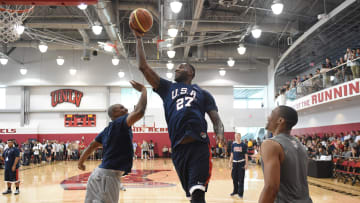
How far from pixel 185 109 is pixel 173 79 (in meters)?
21.0

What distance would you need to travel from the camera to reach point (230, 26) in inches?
721

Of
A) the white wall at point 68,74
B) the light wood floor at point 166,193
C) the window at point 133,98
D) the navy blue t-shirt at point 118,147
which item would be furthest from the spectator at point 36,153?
the navy blue t-shirt at point 118,147

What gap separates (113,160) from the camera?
14.2 feet

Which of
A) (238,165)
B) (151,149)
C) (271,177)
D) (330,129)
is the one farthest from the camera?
(151,149)

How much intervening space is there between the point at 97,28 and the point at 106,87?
1539 cm

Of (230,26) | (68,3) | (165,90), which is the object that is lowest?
(165,90)

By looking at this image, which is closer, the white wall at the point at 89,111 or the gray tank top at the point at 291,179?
the gray tank top at the point at 291,179

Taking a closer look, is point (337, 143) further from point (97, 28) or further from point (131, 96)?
point (131, 96)

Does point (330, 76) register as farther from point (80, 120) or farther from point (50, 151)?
point (80, 120)

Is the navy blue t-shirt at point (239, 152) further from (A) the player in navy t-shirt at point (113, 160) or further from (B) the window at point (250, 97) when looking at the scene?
(B) the window at point (250, 97)

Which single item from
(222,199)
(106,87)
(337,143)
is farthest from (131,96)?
(222,199)

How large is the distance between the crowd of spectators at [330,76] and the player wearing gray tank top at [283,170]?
12531mm

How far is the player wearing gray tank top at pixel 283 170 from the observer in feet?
8.08

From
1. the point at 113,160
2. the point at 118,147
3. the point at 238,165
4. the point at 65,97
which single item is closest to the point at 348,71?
the point at 238,165
